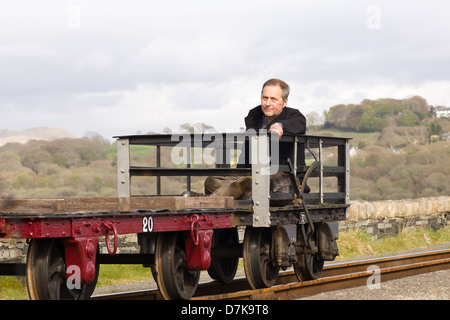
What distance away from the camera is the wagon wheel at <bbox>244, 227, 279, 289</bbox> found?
32.2 feet

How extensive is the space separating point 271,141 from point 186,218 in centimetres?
170

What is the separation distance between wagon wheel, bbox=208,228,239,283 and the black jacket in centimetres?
122

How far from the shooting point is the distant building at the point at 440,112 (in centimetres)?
15530

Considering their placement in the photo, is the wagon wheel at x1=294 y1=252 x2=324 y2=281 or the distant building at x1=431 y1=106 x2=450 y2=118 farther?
the distant building at x1=431 y1=106 x2=450 y2=118

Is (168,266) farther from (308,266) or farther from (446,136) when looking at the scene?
(446,136)

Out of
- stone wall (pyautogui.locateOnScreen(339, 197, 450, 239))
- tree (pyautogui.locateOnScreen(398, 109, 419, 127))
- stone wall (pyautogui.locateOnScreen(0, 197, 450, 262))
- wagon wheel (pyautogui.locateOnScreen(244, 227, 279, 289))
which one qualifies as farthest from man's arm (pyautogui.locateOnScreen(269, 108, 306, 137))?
tree (pyautogui.locateOnScreen(398, 109, 419, 127))

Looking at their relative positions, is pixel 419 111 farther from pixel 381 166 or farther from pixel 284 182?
pixel 284 182

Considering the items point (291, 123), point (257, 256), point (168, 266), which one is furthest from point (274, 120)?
point (168, 266)

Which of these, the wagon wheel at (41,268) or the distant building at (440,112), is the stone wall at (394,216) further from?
the distant building at (440,112)

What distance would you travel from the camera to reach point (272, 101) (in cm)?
1053

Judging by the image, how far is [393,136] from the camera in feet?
408

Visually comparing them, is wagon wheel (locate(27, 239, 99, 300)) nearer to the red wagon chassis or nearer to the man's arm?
the red wagon chassis

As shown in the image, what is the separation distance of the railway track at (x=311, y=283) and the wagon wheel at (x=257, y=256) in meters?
0.24
